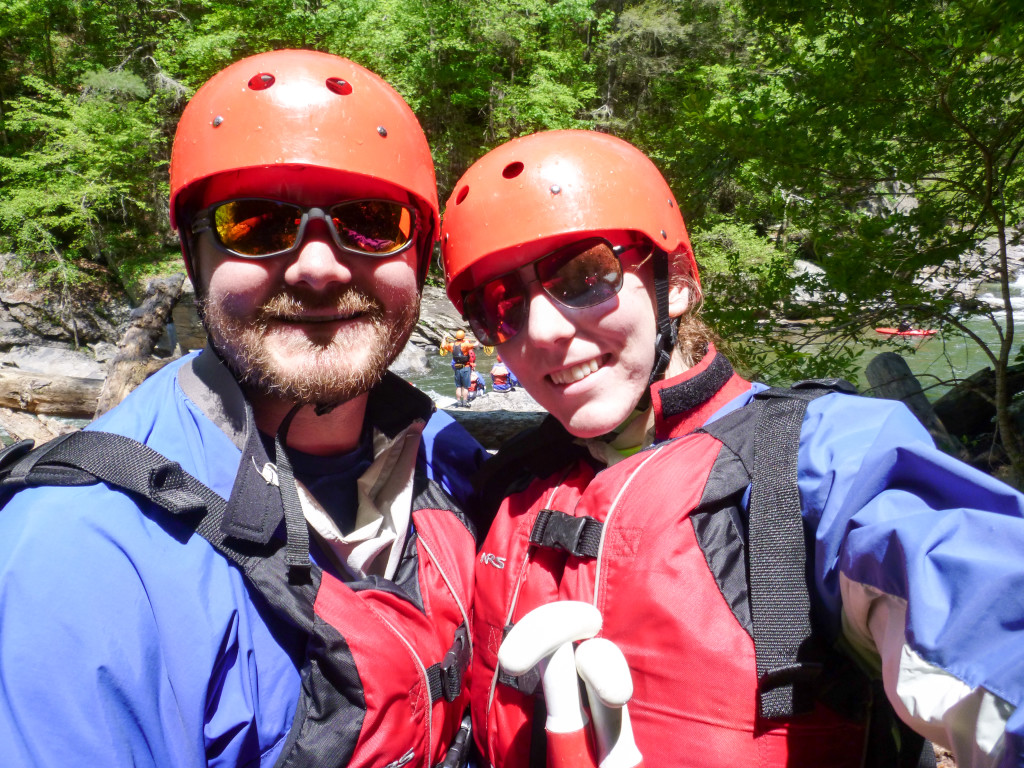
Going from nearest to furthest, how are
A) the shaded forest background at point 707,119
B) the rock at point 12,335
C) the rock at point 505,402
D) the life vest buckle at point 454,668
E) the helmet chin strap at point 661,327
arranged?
the life vest buckle at point 454,668 → the helmet chin strap at point 661,327 → the shaded forest background at point 707,119 → the rock at point 505,402 → the rock at point 12,335

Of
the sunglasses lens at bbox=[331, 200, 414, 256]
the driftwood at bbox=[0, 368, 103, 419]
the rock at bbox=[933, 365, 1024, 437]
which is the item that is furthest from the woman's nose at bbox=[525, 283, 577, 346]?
the rock at bbox=[933, 365, 1024, 437]

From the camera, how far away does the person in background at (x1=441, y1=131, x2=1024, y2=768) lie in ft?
3.10

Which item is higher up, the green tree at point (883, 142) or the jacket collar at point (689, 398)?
the green tree at point (883, 142)

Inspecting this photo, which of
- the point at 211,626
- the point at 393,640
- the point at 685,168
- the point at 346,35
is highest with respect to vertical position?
the point at 346,35

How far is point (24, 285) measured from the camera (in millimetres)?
17703

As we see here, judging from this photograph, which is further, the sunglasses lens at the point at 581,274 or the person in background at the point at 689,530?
the sunglasses lens at the point at 581,274

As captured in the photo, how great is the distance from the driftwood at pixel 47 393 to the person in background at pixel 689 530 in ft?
15.1

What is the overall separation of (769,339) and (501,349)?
266 centimetres

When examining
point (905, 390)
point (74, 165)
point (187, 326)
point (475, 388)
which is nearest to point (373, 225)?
point (905, 390)

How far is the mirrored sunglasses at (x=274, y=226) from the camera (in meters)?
1.62

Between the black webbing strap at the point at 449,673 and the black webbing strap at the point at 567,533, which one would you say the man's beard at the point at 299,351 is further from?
the black webbing strap at the point at 449,673

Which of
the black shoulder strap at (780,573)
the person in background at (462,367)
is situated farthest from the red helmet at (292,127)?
the person in background at (462,367)

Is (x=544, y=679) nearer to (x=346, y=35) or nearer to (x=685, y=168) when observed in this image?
(x=685, y=168)

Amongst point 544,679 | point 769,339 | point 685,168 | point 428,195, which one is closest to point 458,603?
point 544,679
